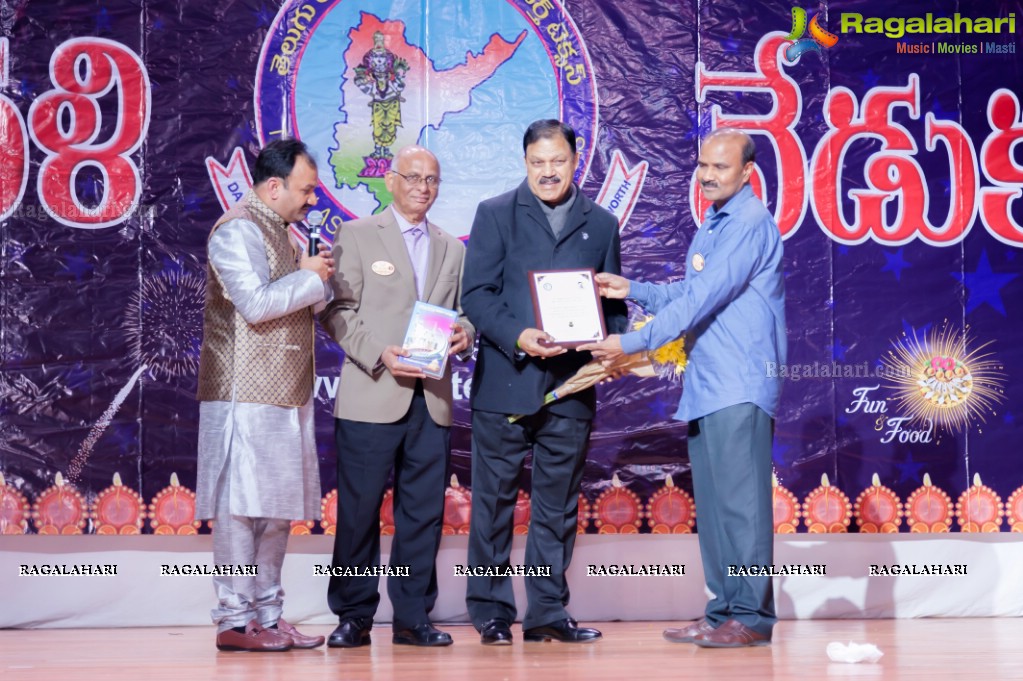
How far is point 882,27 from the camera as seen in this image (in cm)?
500

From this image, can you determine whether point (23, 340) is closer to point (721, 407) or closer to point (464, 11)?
point (464, 11)

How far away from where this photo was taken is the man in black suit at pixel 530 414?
383cm

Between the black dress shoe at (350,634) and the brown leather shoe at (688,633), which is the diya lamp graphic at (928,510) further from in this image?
the black dress shoe at (350,634)

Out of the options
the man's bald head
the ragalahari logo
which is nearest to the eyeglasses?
the man's bald head

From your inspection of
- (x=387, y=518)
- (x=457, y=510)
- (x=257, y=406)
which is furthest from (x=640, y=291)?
(x=387, y=518)

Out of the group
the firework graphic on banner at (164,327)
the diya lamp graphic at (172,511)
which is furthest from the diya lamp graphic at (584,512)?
the firework graphic on banner at (164,327)

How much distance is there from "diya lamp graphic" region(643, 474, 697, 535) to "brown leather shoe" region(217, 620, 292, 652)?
1.78 meters

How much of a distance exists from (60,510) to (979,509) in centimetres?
397

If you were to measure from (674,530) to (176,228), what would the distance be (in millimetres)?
2494

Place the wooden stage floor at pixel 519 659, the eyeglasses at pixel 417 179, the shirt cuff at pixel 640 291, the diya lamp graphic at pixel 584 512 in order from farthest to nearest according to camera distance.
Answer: the diya lamp graphic at pixel 584 512, the shirt cuff at pixel 640 291, the eyeglasses at pixel 417 179, the wooden stage floor at pixel 519 659

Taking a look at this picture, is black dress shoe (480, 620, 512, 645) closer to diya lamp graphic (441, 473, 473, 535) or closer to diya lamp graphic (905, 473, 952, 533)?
diya lamp graphic (441, 473, 473, 535)

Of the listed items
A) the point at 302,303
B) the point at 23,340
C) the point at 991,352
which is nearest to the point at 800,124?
the point at 991,352

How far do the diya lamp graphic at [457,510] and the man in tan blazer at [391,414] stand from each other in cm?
76

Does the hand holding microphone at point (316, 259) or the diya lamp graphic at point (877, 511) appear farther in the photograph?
the diya lamp graphic at point (877, 511)
